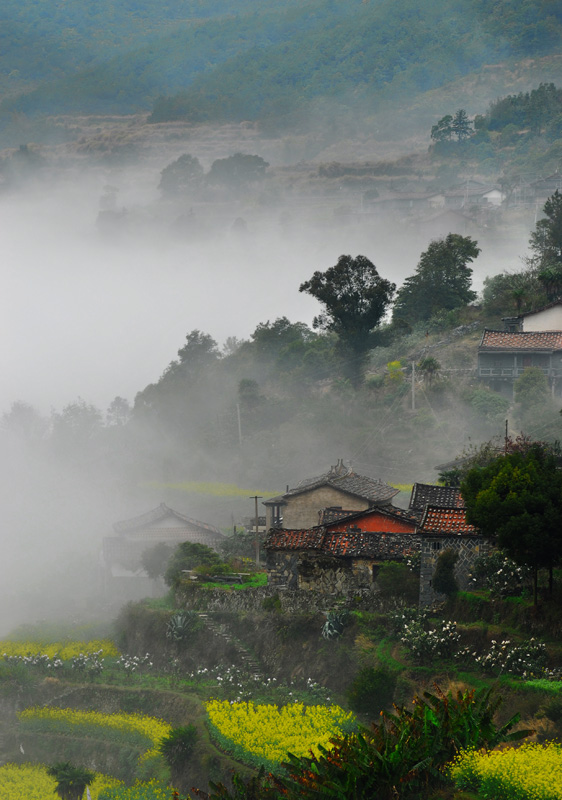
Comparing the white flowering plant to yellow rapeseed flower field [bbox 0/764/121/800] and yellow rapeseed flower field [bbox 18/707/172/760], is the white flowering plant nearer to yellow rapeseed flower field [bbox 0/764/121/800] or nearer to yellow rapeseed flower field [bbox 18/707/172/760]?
yellow rapeseed flower field [bbox 18/707/172/760]

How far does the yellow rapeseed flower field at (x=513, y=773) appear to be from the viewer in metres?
23.9

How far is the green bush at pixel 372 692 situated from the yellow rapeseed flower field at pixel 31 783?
31.9 ft

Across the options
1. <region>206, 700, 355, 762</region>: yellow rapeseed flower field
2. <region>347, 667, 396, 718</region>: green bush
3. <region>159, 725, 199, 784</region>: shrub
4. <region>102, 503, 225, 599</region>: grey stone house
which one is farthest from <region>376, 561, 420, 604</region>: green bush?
<region>102, 503, 225, 599</region>: grey stone house

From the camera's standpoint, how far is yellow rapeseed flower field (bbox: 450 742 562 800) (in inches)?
941

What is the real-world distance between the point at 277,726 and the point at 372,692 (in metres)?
3.43

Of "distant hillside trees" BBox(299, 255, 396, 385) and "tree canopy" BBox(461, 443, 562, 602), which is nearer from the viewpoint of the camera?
"tree canopy" BBox(461, 443, 562, 602)

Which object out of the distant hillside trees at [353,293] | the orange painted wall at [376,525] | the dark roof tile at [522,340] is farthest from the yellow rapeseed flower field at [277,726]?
the distant hillside trees at [353,293]

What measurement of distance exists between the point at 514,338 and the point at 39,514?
42.2 m

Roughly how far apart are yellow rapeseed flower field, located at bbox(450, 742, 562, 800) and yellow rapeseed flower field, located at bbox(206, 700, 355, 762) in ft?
30.7

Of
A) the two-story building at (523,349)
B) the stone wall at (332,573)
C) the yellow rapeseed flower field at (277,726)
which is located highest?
the two-story building at (523,349)

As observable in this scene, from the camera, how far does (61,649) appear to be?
5328cm

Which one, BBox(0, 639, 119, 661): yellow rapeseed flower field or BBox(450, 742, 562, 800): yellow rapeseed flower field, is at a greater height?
BBox(450, 742, 562, 800): yellow rapeseed flower field

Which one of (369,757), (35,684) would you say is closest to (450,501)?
(35,684)

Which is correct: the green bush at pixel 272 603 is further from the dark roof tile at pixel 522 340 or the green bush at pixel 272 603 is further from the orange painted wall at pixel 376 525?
the dark roof tile at pixel 522 340
